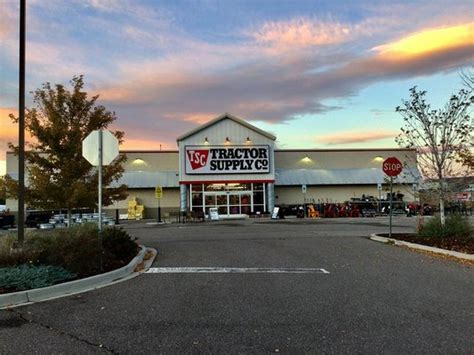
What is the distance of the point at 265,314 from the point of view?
6824 mm

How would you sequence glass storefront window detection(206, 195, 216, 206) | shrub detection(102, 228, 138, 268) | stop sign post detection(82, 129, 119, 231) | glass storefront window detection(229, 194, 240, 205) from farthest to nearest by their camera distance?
glass storefront window detection(229, 194, 240, 205) → glass storefront window detection(206, 195, 216, 206) → shrub detection(102, 228, 138, 268) → stop sign post detection(82, 129, 119, 231)

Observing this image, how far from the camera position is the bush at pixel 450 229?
51.6 feet

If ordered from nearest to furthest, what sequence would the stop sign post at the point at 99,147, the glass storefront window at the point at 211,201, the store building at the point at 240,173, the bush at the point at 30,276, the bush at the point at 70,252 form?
the bush at the point at 30,276 < the bush at the point at 70,252 < the stop sign post at the point at 99,147 < the store building at the point at 240,173 < the glass storefront window at the point at 211,201

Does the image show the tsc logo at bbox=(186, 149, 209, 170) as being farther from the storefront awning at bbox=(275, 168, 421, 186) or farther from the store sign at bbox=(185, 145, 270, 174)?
the storefront awning at bbox=(275, 168, 421, 186)

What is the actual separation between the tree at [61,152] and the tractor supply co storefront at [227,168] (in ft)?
86.0

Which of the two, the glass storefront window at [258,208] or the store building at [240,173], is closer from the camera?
the store building at [240,173]

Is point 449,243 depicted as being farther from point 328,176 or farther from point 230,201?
point 328,176

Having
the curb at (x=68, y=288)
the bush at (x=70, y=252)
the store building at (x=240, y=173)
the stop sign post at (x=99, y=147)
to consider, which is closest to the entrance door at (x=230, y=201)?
the store building at (x=240, y=173)

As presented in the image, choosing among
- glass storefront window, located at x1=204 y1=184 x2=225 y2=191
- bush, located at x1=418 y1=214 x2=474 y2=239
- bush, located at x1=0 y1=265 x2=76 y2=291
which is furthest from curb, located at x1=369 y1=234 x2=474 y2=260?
glass storefront window, located at x1=204 y1=184 x2=225 y2=191

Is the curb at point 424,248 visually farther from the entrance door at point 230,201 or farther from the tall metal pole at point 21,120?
the entrance door at point 230,201

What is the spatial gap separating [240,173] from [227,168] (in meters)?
1.24

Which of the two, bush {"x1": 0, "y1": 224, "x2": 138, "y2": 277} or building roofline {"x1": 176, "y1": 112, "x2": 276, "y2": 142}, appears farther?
building roofline {"x1": 176, "y1": 112, "x2": 276, "y2": 142}

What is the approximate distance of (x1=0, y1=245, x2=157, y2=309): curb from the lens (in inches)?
301

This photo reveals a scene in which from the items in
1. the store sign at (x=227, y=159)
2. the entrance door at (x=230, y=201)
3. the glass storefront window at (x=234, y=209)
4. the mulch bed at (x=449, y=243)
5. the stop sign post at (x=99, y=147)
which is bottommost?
the mulch bed at (x=449, y=243)
